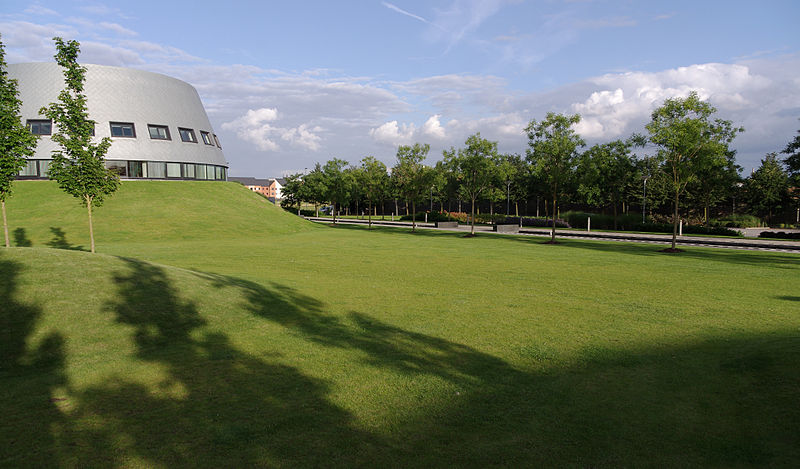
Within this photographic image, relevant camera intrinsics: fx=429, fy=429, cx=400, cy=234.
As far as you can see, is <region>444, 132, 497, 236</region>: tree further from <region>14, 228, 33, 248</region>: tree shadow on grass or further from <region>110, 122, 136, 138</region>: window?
<region>110, 122, 136, 138</region>: window

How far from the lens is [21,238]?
2884cm

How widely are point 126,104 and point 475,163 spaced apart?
4338 centimetres

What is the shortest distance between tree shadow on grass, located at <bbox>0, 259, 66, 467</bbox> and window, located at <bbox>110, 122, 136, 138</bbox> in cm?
4908

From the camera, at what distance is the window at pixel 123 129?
1962 inches

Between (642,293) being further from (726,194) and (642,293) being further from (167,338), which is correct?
(726,194)

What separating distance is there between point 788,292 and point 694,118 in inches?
587

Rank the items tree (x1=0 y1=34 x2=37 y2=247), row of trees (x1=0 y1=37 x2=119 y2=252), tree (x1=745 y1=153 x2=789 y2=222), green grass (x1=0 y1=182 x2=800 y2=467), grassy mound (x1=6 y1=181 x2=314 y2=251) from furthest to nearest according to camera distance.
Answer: tree (x1=745 y1=153 x2=789 y2=222), grassy mound (x1=6 y1=181 x2=314 y2=251), row of trees (x1=0 y1=37 x2=119 y2=252), tree (x1=0 y1=34 x2=37 y2=247), green grass (x1=0 y1=182 x2=800 y2=467)

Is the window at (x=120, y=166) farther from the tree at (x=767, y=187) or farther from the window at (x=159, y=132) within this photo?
the tree at (x=767, y=187)

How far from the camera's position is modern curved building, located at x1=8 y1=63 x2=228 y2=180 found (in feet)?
159

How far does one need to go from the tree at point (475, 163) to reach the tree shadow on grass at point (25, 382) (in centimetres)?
3145

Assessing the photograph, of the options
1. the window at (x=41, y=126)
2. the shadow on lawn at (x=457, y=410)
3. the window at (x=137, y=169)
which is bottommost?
the shadow on lawn at (x=457, y=410)

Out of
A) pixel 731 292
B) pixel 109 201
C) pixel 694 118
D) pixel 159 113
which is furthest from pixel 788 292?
pixel 159 113

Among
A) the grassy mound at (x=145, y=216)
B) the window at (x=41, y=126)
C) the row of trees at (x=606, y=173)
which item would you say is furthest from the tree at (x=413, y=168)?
the window at (x=41, y=126)

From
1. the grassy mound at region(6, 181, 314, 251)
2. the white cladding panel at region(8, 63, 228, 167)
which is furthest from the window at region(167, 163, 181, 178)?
the grassy mound at region(6, 181, 314, 251)
